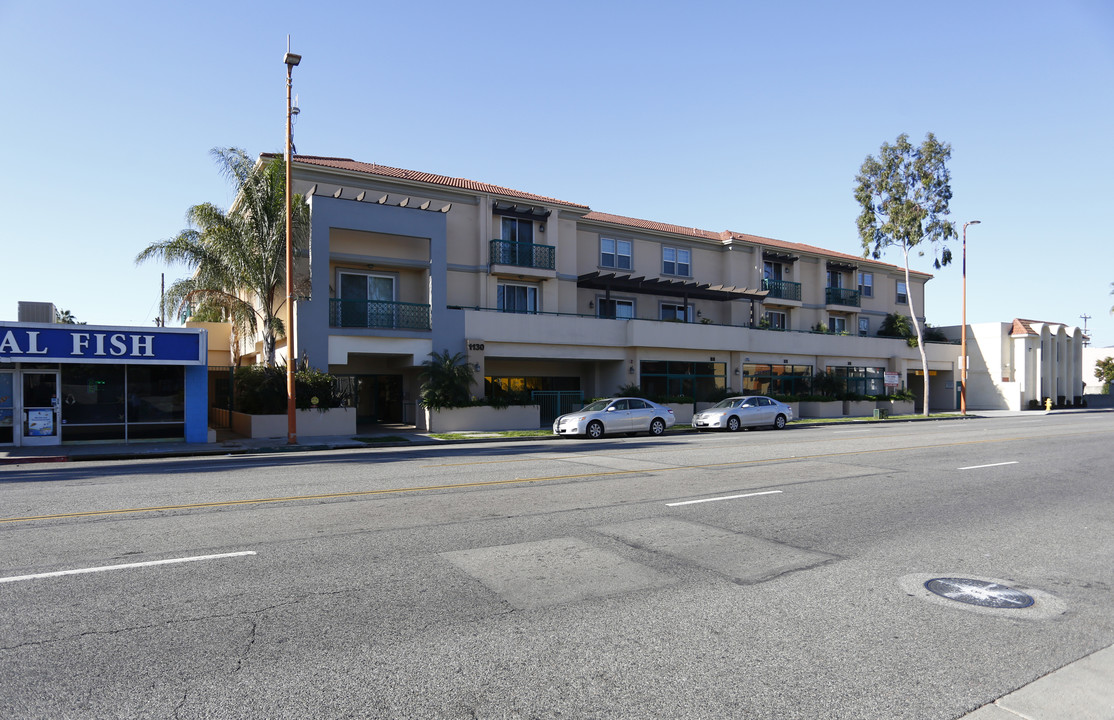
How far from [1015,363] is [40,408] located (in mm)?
55315

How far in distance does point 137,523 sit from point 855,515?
8.72m

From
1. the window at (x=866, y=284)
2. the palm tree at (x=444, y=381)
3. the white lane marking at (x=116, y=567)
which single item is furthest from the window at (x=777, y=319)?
the white lane marking at (x=116, y=567)

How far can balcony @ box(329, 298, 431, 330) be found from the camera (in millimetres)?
25609

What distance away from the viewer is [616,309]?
115ft

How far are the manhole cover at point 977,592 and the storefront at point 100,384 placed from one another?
65.6 ft

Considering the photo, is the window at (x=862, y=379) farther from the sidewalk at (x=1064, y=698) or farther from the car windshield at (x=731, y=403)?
the sidewalk at (x=1064, y=698)

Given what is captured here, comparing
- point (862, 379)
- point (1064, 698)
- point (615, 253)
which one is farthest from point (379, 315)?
point (862, 379)

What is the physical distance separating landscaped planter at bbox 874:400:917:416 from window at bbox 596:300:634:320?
16094mm

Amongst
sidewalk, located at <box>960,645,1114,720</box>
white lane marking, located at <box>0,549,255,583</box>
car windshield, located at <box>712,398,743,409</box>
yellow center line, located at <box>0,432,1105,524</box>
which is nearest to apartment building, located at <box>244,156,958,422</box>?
car windshield, located at <box>712,398,743,409</box>

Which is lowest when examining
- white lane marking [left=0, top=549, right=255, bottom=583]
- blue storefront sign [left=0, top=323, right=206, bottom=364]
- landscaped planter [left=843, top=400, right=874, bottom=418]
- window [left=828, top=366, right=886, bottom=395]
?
landscaped planter [left=843, top=400, right=874, bottom=418]

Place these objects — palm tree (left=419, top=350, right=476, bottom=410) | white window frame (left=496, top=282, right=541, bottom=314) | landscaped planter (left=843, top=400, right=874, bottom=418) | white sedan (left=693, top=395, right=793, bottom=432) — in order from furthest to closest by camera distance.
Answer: landscaped planter (left=843, top=400, right=874, bottom=418), white window frame (left=496, top=282, right=541, bottom=314), white sedan (left=693, top=395, right=793, bottom=432), palm tree (left=419, top=350, right=476, bottom=410)

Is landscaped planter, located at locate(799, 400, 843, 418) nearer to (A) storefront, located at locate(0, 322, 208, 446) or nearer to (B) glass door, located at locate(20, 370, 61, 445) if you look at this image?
(A) storefront, located at locate(0, 322, 208, 446)

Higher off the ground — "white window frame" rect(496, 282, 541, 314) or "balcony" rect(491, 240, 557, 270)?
"balcony" rect(491, 240, 557, 270)

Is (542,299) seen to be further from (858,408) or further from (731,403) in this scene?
(858,408)
